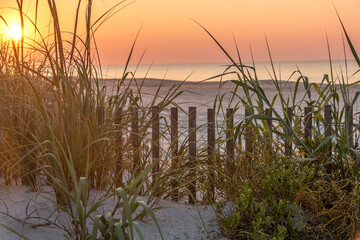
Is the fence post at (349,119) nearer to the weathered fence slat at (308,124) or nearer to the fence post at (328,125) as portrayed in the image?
the fence post at (328,125)

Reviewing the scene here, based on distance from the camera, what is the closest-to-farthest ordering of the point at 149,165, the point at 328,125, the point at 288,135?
the point at 149,165
the point at 328,125
the point at 288,135

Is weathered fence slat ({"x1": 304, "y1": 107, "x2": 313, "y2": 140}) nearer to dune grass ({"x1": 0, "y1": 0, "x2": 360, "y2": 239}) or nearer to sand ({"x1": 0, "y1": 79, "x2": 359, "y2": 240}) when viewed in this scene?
dune grass ({"x1": 0, "y1": 0, "x2": 360, "y2": 239})

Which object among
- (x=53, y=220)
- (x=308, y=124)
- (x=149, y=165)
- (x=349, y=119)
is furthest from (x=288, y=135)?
(x=53, y=220)

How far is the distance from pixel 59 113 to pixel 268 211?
54.2 inches

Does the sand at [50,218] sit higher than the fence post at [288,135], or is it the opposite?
the fence post at [288,135]

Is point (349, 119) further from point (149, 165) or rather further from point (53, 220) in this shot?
point (53, 220)

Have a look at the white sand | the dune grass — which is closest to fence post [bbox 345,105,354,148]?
the dune grass

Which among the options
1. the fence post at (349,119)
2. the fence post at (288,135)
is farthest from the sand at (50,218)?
the fence post at (349,119)

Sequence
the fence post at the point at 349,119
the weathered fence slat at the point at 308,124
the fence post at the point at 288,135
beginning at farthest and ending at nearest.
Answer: the weathered fence slat at the point at 308,124, the fence post at the point at 288,135, the fence post at the point at 349,119

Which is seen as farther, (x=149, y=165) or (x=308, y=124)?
(x=308, y=124)

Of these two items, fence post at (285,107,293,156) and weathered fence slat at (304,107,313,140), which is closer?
fence post at (285,107,293,156)

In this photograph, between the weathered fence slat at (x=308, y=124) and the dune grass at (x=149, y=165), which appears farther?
the weathered fence slat at (x=308, y=124)

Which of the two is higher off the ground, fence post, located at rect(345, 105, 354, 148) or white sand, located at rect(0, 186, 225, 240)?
fence post, located at rect(345, 105, 354, 148)

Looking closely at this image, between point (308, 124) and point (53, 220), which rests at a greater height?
point (308, 124)
